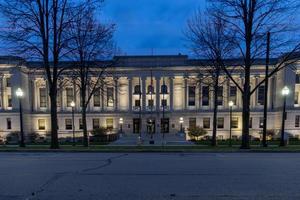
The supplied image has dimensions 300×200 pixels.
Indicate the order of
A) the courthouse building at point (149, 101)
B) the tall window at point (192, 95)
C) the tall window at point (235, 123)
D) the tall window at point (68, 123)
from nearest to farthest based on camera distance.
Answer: the tall window at point (235, 123) → the courthouse building at point (149, 101) → the tall window at point (68, 123) → the tall window at point (192, 95)

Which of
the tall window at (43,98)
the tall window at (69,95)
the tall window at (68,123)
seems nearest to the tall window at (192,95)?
the tall window at (69,95)

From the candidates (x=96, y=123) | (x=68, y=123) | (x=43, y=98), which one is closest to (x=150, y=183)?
(x=96, y=123)

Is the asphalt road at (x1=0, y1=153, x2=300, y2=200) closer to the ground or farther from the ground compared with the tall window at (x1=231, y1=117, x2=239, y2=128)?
farther from the ground

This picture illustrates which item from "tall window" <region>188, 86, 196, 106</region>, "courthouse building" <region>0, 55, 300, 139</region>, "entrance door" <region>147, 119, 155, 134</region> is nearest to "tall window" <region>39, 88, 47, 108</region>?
"courthouse building" <region>0, 55, 300, 139</region>

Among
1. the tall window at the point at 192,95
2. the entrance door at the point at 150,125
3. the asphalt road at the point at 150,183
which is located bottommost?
the entrance door at the point at 150,125

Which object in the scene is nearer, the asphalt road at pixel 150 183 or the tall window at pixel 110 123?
the asphalt road at pixel 150 183

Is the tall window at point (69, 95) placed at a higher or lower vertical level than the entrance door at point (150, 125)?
higher

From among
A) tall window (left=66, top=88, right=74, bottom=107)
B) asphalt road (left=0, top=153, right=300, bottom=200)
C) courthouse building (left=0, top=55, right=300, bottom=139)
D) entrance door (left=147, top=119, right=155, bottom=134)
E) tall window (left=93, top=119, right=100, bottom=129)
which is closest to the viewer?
asphalt road (left=0, top=153, right=300, bottom=200)

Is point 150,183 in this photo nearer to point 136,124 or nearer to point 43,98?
point 136,124

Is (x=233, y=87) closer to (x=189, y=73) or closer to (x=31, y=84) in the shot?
(x=189, y=73)

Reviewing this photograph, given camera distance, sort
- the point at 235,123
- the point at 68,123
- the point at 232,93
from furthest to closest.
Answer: the point at 68,123, the point at 232,93, the point at 235,123

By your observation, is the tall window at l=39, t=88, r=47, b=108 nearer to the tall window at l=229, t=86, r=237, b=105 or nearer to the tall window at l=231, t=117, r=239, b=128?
the tall window at l=229, t=86, r=237, b=105

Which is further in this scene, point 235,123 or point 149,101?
point 149,101

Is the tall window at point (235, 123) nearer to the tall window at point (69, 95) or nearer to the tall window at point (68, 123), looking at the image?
the tall window at point (68, 123)
